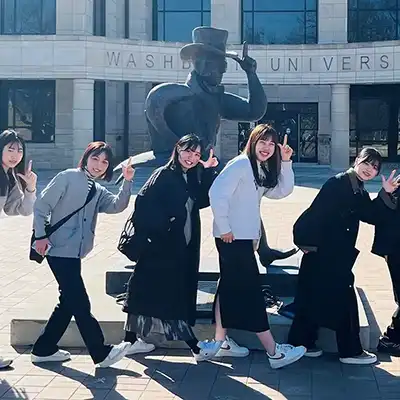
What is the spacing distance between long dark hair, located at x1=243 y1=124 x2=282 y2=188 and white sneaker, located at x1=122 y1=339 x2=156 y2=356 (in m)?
1.69

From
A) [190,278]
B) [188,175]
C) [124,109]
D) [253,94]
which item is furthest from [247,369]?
[124,109]

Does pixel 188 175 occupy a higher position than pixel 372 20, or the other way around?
pixel 372 20

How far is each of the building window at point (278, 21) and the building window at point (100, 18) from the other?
6.16m

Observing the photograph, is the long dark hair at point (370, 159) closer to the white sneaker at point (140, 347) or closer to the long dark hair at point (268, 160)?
the long dark hair at point (268, 160)

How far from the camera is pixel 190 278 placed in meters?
6.00

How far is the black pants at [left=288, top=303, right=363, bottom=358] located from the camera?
6008 mm

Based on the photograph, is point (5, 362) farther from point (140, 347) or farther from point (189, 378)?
point (189, 378)

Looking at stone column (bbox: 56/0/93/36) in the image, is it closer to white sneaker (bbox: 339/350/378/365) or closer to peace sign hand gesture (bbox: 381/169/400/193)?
peace sign hand gesture (bbox: 381/169/400/193)

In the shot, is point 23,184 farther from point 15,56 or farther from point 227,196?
point 15,56

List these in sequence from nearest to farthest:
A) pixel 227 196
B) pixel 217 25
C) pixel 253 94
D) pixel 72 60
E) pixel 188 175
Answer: pixel 227 196 → pixel 188 175 → pixel 253 94 → pixel 72 60 → pixel 217 25

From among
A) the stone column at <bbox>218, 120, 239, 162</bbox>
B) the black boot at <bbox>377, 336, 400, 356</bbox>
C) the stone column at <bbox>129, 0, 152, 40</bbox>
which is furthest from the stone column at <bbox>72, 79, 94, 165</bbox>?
the black boot at <bbox>377, 336, 400, 356</bbox>

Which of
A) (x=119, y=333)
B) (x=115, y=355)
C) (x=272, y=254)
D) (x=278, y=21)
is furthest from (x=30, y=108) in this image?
(x=115, y=355)

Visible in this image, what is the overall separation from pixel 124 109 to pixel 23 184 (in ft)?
95.0

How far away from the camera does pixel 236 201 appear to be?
18.9 feet
